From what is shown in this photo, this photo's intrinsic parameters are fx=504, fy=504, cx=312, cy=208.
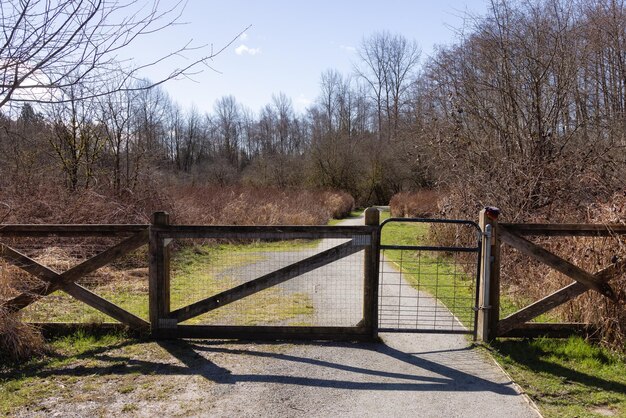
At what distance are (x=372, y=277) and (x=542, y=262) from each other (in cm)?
208

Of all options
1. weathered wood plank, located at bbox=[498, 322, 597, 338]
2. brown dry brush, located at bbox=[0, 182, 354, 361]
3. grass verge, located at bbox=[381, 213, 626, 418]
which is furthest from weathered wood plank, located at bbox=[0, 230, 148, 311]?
weathered wood plank, located at bbox=[498, 322, 597, 338]

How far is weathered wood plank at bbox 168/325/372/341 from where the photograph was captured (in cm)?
619

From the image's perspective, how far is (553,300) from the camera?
607 centimetres

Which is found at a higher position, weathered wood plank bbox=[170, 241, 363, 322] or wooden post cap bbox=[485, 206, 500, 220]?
wooden post cap bbox=[485, 206, 500, 220]

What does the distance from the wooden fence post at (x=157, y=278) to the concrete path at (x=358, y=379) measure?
1.77 ft

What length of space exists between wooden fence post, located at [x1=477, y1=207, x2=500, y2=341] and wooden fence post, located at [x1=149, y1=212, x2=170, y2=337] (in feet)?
12.7

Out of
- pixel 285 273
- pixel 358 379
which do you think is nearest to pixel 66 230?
pixel 285 273

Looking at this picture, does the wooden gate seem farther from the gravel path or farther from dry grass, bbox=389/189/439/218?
dry grass, bbox=389/189/439/218

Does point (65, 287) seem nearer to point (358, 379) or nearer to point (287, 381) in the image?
point (287, 381)

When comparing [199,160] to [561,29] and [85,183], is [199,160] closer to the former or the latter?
[85,183]

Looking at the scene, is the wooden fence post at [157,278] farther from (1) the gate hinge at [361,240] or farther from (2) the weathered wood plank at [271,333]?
(1) the gate hinge at [361,240]

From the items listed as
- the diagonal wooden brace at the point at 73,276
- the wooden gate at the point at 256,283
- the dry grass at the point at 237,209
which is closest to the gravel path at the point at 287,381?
the wooden gate at the point at 256,283

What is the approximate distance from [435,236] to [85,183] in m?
11.5

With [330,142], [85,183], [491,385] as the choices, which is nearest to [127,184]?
[85,183]
